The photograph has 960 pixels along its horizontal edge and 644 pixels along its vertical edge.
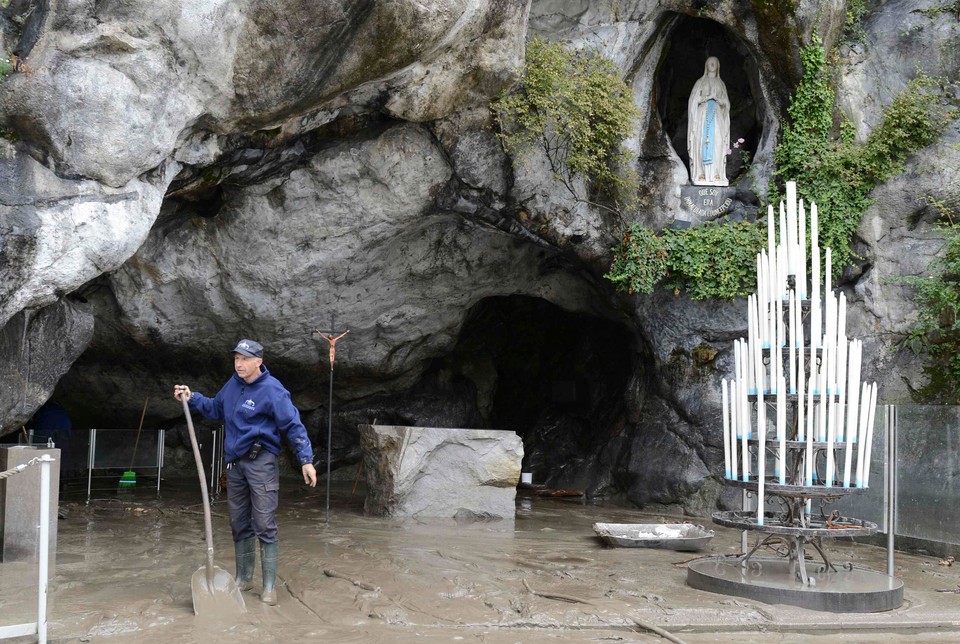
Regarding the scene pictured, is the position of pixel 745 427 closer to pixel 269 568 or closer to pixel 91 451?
pixel 269 568

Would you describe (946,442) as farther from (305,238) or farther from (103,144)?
(103,144)

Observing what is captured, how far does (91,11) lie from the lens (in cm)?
701

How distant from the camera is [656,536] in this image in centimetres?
849

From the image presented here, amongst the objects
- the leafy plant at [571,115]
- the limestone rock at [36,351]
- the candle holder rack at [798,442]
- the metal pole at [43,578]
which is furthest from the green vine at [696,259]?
the metal pole at [43,578]

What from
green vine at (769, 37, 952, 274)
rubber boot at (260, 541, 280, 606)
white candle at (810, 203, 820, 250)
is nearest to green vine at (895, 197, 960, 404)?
green vine at (769, 37, 952, 274)

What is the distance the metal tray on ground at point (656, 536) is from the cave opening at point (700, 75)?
19.0ft

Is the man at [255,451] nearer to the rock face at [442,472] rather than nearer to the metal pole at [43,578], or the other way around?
the metal pole at [43,578]

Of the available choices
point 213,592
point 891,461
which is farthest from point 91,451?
point 891,461

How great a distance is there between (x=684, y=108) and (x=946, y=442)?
6447mm

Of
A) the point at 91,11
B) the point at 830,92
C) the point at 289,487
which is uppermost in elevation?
the point at 830,92

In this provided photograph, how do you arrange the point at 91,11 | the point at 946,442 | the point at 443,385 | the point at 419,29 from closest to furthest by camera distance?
the point at 91,11 → the point at 419,29 → the point at 946,442 → the point at 443,385

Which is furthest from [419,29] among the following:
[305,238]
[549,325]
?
[549,325]

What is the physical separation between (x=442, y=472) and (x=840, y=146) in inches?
256

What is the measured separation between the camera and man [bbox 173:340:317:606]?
573 cm
